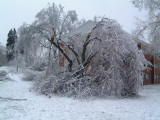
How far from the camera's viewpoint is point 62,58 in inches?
575

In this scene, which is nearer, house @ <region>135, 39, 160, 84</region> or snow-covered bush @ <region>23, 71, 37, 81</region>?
snow-covered bush @ <region>23, 71, 37, 81</region>

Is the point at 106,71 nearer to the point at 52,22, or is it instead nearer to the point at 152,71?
the point at 52,22

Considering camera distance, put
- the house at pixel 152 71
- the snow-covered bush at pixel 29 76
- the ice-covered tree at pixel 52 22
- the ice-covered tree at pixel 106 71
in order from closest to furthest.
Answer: the ice-covered tree at pixel 106 71
the ice-covered tree at pixel 52 22
the snow-covered bush at pixel 29 76
the house at pixel 152 71

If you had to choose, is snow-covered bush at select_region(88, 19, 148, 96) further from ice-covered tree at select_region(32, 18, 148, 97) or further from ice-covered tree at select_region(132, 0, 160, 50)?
ice-covered tree at select_region(132, 0, 160, 50)

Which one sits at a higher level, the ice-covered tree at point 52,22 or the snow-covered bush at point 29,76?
the ice-covered tree at point 52,22

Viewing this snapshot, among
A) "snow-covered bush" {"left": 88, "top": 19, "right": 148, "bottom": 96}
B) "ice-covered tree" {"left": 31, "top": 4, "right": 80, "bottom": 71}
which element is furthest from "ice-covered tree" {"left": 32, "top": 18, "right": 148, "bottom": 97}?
"ice-covered tree" {"left": 31, "top": 4, "right": 80, "bottom": 71}

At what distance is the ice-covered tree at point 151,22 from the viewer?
1685 cm

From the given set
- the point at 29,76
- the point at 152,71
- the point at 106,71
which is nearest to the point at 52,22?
the point at 29,76

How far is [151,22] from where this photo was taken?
17.7 m

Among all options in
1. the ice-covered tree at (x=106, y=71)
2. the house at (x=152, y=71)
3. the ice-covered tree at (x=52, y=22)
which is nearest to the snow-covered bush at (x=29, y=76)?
the ice-covered tree at (x=52, y=22)

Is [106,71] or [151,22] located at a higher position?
[151,22]

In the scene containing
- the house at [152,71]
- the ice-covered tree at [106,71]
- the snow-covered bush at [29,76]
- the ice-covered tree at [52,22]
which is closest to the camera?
the ice-covered tree at [106,71]

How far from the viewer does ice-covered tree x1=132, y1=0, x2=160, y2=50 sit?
1685 centimetres

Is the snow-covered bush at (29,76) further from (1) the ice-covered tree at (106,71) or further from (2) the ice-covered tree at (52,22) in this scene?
(1) the ice-covered tree at (106,71)
